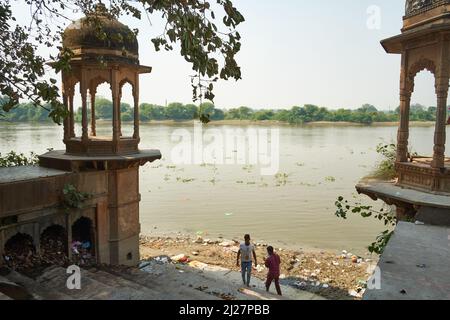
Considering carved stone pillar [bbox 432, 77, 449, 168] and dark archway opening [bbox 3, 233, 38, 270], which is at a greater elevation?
carved stone pillar [bbox 432, 77, 449, 168]

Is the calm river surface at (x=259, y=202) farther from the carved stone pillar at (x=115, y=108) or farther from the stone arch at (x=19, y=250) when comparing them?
the stone arch at (x=19, y=250)

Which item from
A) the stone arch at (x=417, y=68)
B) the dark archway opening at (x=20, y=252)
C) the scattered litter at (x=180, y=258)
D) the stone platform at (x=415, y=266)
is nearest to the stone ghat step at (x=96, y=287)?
the dark archway opening at (x=20, y=252)

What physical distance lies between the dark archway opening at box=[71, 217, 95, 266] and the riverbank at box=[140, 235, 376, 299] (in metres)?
2.73

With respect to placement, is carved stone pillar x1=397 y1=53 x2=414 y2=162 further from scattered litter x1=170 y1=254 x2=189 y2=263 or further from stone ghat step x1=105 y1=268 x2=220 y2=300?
scattered litter x1=170 y1=254 x2=189 y2=263

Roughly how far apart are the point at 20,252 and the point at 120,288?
228 centimetres

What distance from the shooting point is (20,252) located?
264 inches

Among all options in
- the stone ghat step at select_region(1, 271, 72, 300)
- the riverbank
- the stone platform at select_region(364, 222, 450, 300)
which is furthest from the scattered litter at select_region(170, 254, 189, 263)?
the stone platform at select_region(364, 222, 450, 300)

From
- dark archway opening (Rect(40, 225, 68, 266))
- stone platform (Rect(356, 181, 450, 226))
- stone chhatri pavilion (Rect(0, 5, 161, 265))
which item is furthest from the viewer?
stone chhatri pavilion (Rect(0, 5, 161, 265))

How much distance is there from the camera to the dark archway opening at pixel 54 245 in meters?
7.17

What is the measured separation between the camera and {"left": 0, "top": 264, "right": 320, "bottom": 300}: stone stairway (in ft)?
16.9

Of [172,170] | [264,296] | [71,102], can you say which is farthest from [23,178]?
[172,170]

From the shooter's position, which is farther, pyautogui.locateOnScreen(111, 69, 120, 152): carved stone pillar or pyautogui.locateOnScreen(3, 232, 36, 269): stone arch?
pyautogui.locateOnScreen(111, 69, 120, 152): carved stone pillar

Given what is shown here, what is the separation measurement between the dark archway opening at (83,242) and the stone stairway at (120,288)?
1.81 feet

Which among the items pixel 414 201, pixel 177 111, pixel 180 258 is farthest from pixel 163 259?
pixel 177 111
